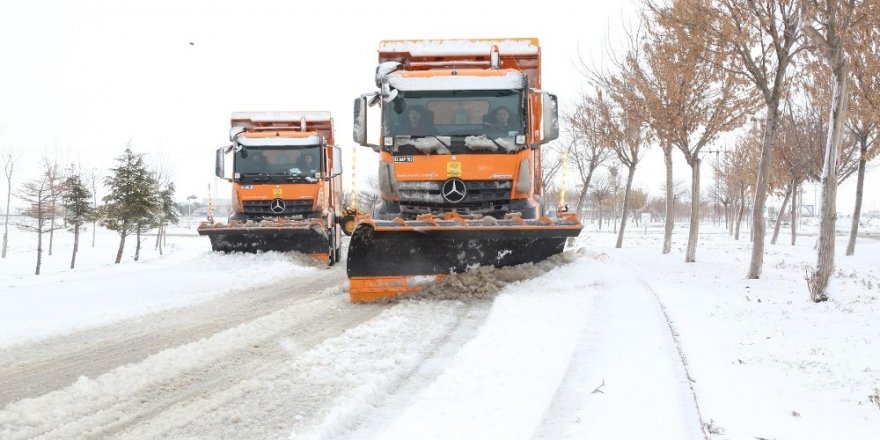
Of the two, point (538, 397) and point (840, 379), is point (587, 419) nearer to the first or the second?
point (538, 397)

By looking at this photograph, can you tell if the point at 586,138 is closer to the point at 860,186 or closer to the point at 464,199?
the point at 860,186

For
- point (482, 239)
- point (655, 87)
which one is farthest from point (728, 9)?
point (482, 239)

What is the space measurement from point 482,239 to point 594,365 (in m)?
3.21

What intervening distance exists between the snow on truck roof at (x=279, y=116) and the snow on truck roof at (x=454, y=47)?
5.68 meters

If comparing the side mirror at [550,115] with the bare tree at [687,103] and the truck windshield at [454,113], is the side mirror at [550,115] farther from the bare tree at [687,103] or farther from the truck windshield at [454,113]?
the bare tree at [687,103]

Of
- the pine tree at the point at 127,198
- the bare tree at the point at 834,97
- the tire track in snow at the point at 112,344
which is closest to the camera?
the tire track in snow at the point at 112,344

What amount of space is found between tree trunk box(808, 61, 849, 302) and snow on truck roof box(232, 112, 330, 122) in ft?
33.6

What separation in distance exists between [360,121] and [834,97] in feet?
20.3

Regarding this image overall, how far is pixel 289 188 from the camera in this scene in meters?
12.9

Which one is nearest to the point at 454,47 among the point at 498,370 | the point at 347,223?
the point at 498,370

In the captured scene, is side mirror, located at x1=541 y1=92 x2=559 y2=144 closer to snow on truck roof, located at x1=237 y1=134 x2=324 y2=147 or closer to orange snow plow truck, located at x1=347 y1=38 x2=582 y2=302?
orange snow plow truck, located at x1=347 y1=38 x2=582 y2=302

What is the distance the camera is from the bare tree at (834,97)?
7.15 metres

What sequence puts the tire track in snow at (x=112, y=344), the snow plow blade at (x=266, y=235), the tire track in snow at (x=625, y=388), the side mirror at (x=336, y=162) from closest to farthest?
the tire track in snow at (x=625, y=388), the tire track in snow at (x=112, y=344), the snow plow blade at (x=266, y=235), the side mirror at (x=336, y=162)

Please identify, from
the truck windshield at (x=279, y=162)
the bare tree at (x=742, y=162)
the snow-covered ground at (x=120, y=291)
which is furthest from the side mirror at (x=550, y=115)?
the bare tree at (x=742, y=162)
